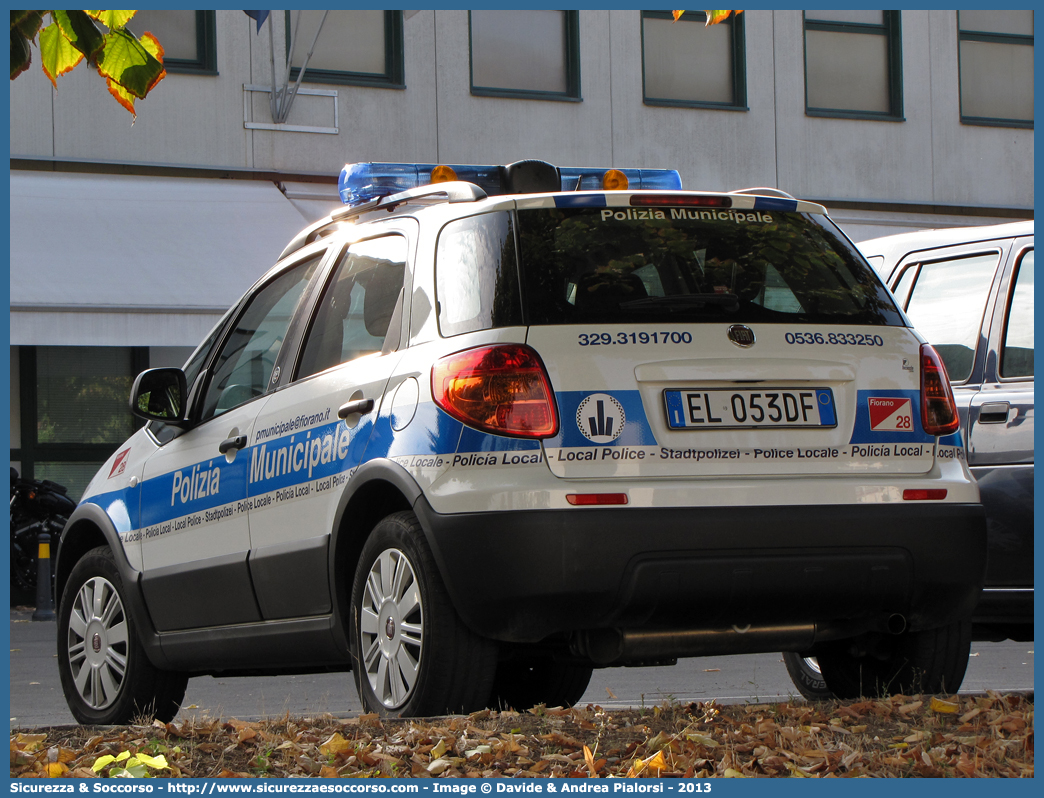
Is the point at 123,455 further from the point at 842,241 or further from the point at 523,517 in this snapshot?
the point at 842,241

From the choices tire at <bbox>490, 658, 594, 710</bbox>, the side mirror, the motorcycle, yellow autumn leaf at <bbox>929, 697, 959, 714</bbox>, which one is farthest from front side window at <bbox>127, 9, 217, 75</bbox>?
yellow autumn leaf at <bbox>929, 697, 959, 714</bbox>

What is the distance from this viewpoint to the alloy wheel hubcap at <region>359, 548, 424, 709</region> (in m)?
4.56

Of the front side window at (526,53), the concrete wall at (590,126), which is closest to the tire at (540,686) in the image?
the concrete wall at (590,126)

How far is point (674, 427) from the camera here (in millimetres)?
4445

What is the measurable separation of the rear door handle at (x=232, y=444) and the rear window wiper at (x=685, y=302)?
1.71m

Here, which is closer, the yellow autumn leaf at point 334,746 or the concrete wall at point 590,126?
the yellow autumn leaf at point 334,746

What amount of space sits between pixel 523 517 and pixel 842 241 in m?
1.58

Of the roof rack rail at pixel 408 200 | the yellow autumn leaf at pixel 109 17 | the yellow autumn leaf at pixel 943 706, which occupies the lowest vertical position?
the yellow autumn leaf at pixel 943 706

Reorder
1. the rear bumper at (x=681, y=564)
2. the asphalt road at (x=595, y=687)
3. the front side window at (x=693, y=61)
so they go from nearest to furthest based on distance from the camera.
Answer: the rear bumper at (x=681, y=564)
the asphalt road at (x=595, y=687)
the front side window at (x=693, y=61)

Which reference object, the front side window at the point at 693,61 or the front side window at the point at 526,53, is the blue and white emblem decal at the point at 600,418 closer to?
the front side window at the point at 526,53

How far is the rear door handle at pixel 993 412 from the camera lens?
609 centimetres

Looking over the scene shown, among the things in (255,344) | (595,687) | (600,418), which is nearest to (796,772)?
(600,418)

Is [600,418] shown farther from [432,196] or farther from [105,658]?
[105,658]

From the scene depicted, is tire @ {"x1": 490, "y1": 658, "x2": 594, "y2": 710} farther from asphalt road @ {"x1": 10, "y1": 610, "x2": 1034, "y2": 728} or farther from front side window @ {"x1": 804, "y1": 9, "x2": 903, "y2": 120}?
front side window @ {"x1": 804, "y1": 9, "x2": 903, "y2": 120}
